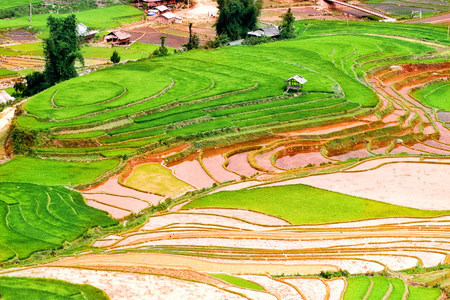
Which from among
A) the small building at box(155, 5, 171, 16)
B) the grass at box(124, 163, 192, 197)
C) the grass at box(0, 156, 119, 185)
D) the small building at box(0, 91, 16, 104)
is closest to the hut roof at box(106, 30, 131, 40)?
the small building at box(155, 5, 171, 16)

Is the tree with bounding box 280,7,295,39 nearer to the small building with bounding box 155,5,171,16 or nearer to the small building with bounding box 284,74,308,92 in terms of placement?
the small building with bounding box 155,5,171,16

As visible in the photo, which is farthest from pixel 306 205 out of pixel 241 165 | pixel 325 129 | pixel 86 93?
pixel 86 93

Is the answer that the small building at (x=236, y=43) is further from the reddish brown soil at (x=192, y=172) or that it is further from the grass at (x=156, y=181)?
the grass at (x=156, y=181)

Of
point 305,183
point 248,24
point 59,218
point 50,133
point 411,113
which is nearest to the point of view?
point 59,218

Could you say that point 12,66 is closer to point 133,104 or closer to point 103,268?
point 133,104

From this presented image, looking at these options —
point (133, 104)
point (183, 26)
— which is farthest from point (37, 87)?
point (183, 26)
